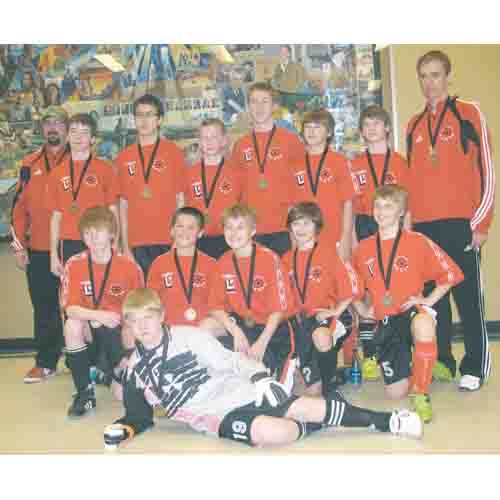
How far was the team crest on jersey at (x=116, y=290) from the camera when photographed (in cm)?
377

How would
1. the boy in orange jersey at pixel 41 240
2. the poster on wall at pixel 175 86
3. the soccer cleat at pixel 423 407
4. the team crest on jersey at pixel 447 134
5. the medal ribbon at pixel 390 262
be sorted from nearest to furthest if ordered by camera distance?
1. the soccer cleat at pixel 423 407
2. the medal ribbon at pixel 390 262
3. the team crest on jersey at pixel 447 134
4. the boy in orange jersey at pixel 41 240
5. the poster on wall at pixel 175 86

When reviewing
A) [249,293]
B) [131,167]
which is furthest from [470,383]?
[131,167]

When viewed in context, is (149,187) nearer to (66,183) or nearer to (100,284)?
(66,183)

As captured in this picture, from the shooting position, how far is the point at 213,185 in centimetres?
420

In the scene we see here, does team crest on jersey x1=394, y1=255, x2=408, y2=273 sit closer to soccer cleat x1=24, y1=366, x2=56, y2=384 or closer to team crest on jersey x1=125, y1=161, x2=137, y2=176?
team crest on jersey x1=125, y1=161, x2=137, y2=176

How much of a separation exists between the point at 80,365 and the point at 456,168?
2.38 meters

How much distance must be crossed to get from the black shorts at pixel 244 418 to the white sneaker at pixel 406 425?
447 mm

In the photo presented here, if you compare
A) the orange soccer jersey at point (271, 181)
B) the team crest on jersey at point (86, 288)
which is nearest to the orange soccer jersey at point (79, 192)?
the team crest on jersey at point (86, 288)

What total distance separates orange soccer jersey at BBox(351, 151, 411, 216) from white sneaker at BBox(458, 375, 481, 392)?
1.14 meters

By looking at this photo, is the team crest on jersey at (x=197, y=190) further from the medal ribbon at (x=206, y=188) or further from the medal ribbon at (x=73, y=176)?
the medal ribbon at (x=73, y=176)

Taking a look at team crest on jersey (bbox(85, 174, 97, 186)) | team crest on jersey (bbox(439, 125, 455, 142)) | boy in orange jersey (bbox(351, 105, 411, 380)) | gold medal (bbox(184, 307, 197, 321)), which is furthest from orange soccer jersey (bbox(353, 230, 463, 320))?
team crest on jersey (bbox(85, 174, 97, 186))

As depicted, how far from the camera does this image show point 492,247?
553 centimetres

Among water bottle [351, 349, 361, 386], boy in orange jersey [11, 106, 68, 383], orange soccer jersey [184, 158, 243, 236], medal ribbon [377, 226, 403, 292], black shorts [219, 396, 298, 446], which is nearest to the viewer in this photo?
black shorts [219, 396, 298, 446]

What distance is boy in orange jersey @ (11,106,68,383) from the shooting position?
15.3 ft
